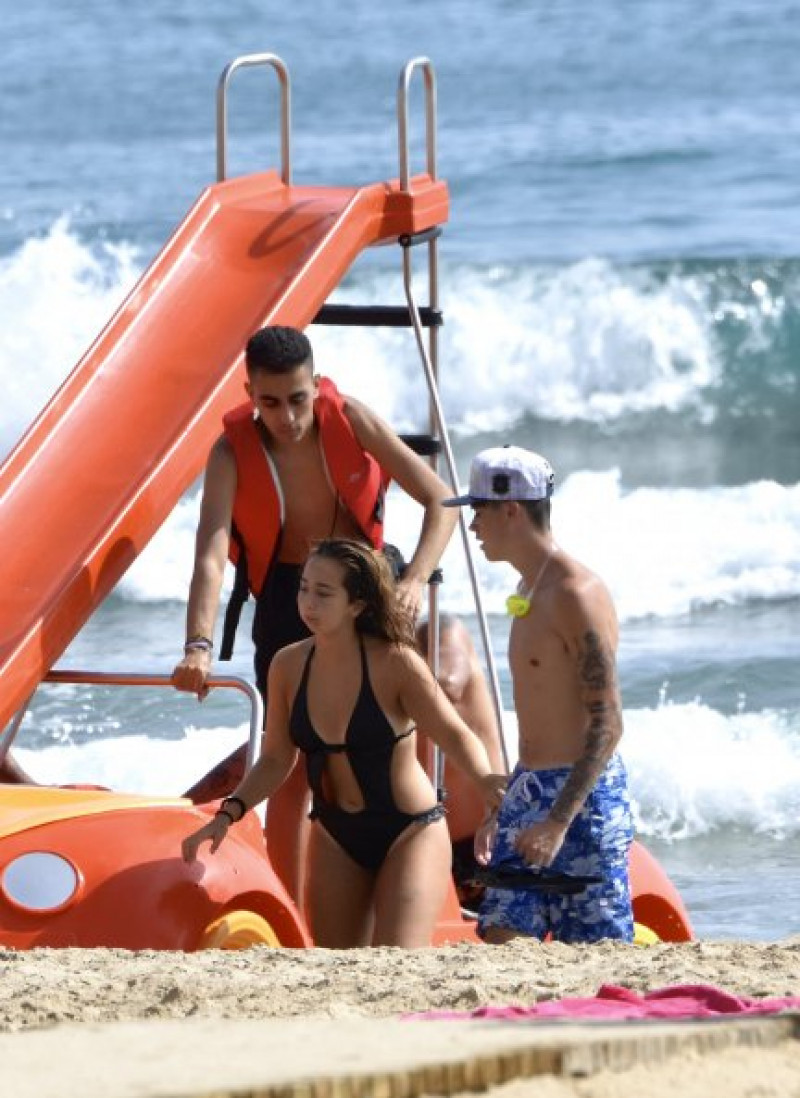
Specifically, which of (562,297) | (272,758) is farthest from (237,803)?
(562,297)

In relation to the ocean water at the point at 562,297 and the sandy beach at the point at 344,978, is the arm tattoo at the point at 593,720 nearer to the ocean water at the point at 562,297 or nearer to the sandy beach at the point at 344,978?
the sandy beach at the point at 344,978

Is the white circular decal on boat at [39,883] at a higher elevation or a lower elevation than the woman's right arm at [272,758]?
lower

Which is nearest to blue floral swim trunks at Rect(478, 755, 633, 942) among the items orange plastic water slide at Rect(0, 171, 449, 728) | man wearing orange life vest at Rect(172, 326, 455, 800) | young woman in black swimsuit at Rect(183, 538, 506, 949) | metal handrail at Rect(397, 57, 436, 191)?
young woman in black swimsuit at Rect(183, 538, 506, 949)

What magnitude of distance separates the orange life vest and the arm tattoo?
3.62ft

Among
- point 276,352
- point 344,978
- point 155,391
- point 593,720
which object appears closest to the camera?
point 344,978

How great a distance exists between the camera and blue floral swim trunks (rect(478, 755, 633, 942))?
566 centimetres

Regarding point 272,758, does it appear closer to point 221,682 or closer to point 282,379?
point 221,682

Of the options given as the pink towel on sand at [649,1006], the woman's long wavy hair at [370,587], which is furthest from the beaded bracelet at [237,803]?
the pink towel on sand at [649,1006]

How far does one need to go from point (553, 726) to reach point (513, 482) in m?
0.55

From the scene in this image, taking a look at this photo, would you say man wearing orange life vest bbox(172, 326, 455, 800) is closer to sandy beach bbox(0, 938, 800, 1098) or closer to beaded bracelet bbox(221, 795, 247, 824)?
beaded bracelet bbox(221, 795, 247, 824)

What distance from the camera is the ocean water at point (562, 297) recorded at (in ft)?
37.5

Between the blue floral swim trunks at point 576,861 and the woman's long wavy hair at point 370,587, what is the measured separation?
44 centimetres

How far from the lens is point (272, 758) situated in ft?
19.3

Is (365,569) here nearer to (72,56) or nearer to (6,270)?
(6,270)
